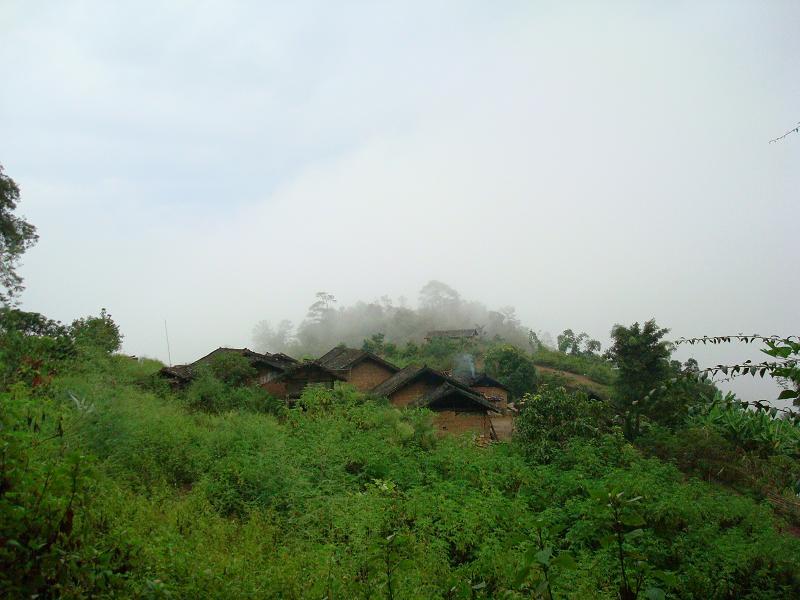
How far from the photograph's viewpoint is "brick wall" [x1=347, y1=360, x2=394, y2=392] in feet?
87.4

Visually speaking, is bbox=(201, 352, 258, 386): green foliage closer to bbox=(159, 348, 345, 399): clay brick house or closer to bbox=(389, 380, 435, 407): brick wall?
bbox=(159, 348, 345, 399): clay brick house

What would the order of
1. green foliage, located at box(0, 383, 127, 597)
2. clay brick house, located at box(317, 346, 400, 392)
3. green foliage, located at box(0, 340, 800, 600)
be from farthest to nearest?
clay brick house, located at box(317, 346, 400, 392) < green foliage, located at box(0, 340, 800, 600) < green foliage, located at box(0, 383, 127, 597)

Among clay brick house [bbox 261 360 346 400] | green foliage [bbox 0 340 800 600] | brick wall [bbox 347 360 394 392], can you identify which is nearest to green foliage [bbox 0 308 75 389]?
green foliage [bbox 0 340 800 600]

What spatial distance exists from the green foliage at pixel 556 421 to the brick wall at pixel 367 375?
14197 mm

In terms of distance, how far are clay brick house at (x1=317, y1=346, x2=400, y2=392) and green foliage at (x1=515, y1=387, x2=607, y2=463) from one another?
45.8 feet

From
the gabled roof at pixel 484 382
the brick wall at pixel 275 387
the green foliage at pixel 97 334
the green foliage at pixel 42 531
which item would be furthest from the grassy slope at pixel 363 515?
the gabled roof at pixel 484 382

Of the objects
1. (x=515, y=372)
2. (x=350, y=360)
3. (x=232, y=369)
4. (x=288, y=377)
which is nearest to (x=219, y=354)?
(x=232, y=369)

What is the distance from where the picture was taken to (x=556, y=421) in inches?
504

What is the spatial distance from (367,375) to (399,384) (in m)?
Answer: 6.15

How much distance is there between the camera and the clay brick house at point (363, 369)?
86.1 feet

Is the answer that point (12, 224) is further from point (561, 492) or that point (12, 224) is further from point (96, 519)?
Answer: point (561, 492)

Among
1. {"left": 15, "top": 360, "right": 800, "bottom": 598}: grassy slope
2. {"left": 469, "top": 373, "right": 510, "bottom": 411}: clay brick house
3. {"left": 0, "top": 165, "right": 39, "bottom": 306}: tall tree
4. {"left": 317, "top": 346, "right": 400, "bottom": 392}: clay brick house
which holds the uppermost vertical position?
{"left": 0, "top": 165, "right": 39, "bottom": 306}: tall tree

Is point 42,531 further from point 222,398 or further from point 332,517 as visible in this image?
point 222,398

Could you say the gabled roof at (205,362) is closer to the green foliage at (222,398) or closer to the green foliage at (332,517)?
the green foliage at (222,398)
